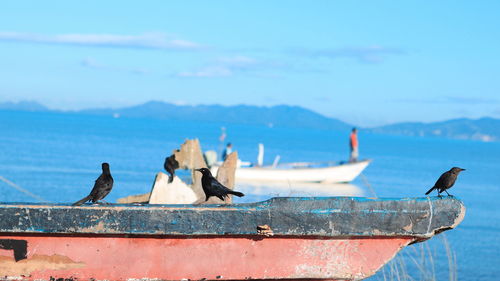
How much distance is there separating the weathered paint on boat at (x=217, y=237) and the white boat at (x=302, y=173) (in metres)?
31.7

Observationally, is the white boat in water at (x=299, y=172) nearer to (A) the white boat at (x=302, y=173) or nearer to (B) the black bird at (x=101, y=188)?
(A) the white boat at (x=302, y=173)

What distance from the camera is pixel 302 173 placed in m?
40.8

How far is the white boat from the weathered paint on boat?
1249 inches

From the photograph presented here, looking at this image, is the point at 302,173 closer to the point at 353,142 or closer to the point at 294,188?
the point at 294,188

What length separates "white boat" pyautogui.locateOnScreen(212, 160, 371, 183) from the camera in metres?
38.7

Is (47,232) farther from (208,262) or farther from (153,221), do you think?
(208,262)

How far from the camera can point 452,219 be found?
488 centimetres

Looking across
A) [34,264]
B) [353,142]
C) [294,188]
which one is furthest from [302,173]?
[34,264]

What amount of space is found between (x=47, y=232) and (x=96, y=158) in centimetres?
5828

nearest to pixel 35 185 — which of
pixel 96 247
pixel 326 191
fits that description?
pixel 326 191

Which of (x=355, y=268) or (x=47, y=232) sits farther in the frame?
(x=355, y=268)

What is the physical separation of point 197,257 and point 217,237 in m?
0.18

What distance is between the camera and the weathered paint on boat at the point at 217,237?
4535mm

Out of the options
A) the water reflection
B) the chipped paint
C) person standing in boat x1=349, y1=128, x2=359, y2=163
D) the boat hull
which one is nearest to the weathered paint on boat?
the chipped paint
